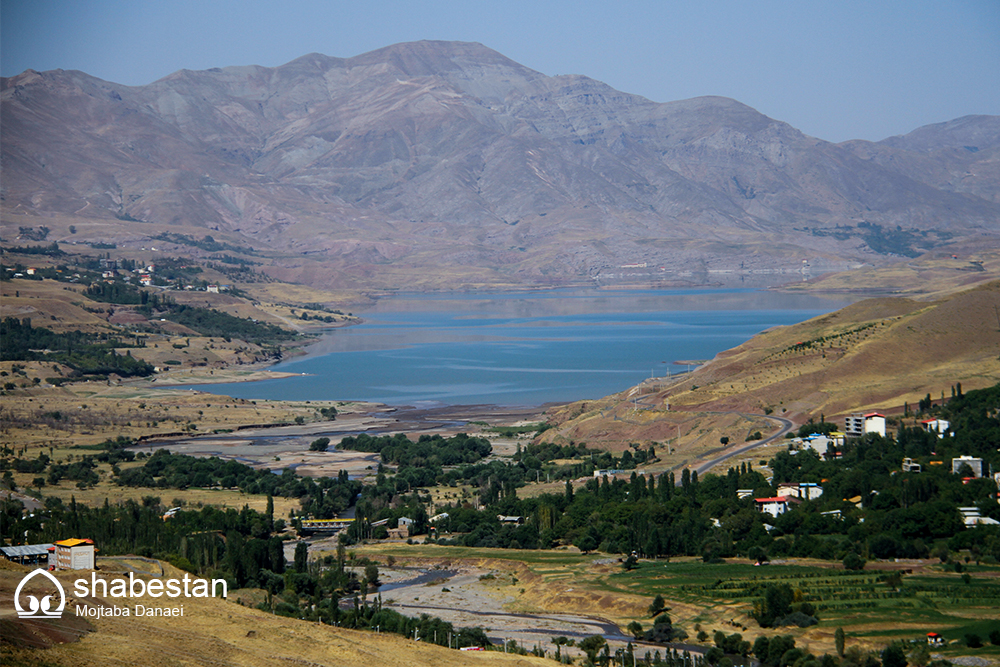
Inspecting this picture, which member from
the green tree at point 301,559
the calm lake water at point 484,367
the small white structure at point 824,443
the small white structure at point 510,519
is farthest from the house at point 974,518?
the calm lake water at point 484,367

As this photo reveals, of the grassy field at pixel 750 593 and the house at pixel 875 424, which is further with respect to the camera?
the house at pixel 875 424

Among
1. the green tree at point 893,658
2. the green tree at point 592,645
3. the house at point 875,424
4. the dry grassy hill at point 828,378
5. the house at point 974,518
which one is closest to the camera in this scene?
the green tree at point 893,658

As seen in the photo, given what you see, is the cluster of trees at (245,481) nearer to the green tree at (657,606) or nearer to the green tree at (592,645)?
the green tree at (657,606)

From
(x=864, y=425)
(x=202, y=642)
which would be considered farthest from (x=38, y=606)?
(x=864, y=425)

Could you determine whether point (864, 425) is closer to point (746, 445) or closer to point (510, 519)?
point (746, 445)

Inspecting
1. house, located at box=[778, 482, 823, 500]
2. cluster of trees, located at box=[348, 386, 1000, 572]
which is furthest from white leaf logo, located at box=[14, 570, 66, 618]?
house, located at box=[778, 482, 823, 500]

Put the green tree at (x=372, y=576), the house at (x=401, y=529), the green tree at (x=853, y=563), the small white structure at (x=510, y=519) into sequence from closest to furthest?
the green tree at (x=853, y=563) → the green tree at (x=372, y=576) → the house at (x=401, y=529) → the small white structure at (x=510, y=519)

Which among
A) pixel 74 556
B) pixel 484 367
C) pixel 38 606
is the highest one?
pixel 484 367
